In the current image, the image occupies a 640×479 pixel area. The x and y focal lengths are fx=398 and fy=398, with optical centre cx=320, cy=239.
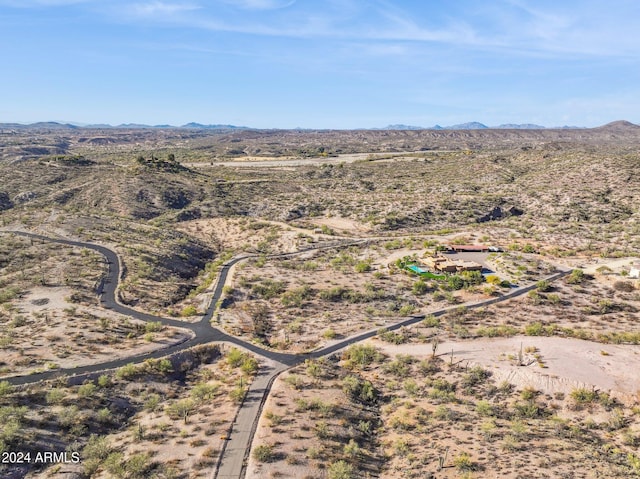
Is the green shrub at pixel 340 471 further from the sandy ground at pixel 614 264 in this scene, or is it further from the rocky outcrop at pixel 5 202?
the rocky outcrop at pixel 5 202

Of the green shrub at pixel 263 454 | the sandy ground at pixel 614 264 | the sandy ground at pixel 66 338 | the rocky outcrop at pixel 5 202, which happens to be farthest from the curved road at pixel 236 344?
the rocky outcrop at pixel 5 202

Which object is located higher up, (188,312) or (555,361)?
(555,361)

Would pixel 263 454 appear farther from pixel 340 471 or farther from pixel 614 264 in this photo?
pixel 614 264

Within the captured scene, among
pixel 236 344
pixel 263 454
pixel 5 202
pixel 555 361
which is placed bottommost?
pixel 263 454

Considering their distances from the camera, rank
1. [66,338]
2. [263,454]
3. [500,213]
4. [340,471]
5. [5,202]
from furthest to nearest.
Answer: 1. [5,202]
2. [500,213]
3. [66,338]
4. [263,454]
5. [340,471]

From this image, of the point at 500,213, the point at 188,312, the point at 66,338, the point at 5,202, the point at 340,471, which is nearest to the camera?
the point at 340,471

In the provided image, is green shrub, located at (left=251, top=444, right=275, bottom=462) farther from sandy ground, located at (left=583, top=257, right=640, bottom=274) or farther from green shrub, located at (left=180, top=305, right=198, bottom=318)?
sandy ground, located at (left=583, top=257, right=640, bottom=274)

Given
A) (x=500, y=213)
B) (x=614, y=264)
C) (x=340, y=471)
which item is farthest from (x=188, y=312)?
(x=500, y=213)
